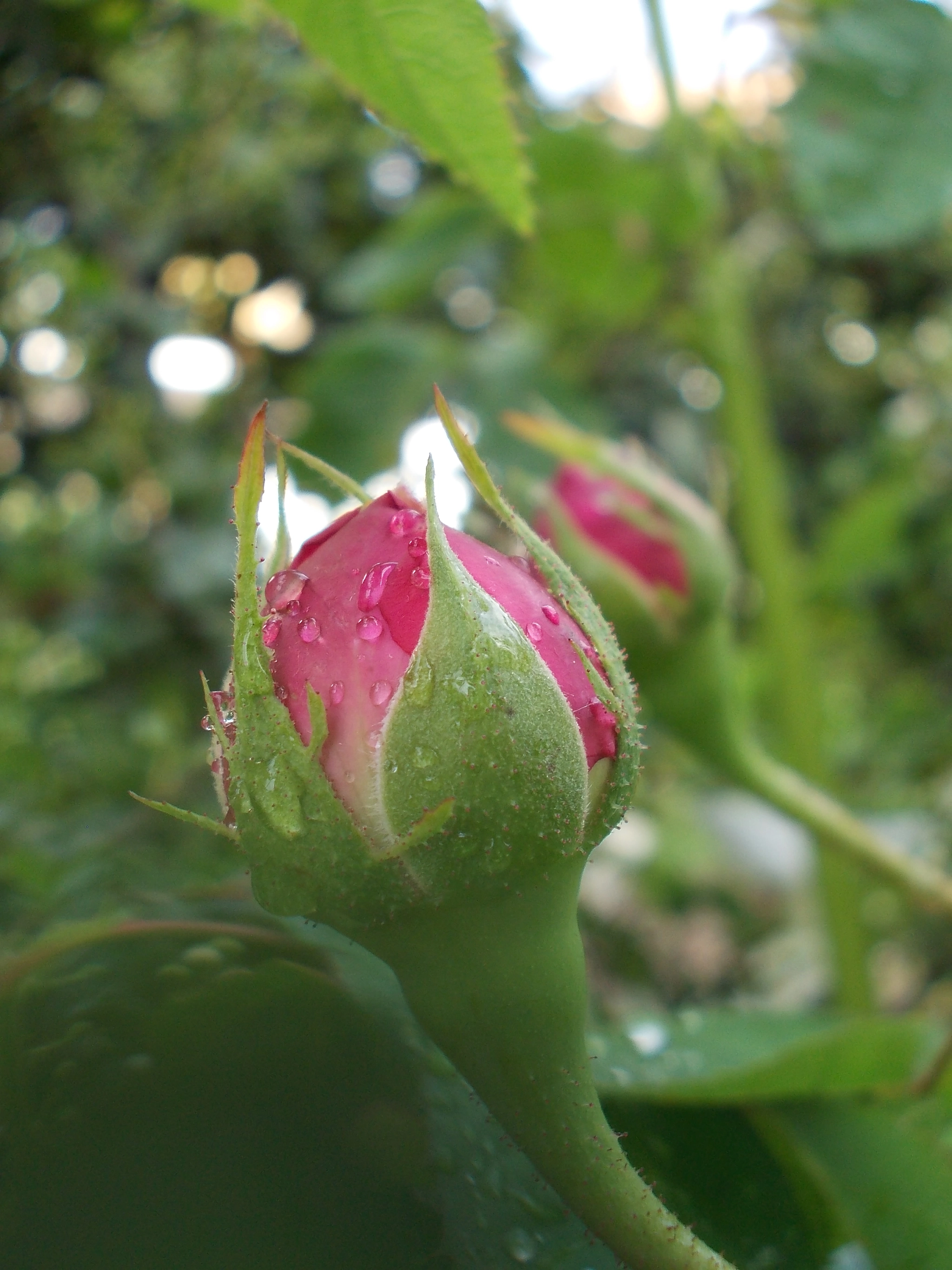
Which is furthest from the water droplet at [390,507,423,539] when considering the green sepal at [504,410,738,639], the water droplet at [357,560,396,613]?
the green sepal at [504,410,738,639]

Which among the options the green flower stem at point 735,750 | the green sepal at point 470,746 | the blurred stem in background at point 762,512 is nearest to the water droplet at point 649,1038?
the green flower stem at point 735,750

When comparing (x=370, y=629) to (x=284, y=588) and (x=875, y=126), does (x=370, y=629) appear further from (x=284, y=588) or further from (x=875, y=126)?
(x=875, y=126)

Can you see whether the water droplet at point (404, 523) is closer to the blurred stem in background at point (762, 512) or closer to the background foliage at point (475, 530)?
the background foliage at point (475, 530)

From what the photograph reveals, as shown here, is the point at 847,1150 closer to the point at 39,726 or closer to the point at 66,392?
the point at 39,726

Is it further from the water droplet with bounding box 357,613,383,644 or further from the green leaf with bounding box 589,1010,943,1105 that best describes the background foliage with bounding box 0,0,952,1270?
the water droplet with bounding box 357,613,383,644

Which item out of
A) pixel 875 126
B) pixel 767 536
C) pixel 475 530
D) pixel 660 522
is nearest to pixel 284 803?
pixel 475 530

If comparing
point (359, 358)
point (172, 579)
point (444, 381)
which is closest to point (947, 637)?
point (444, 381)

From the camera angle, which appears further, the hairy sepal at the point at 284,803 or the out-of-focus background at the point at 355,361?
the out-of-focus background at the point at 355,361
